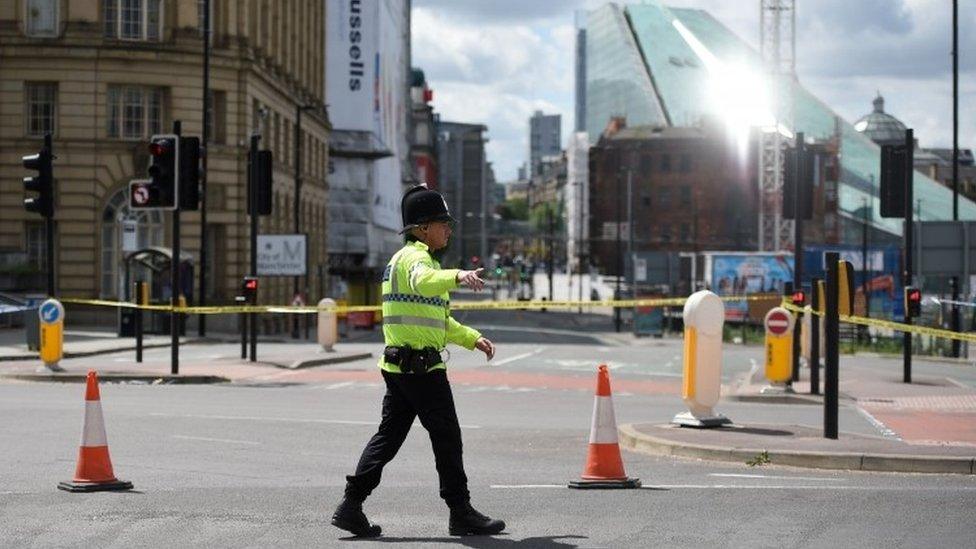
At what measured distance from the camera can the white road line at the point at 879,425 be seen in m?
18.3

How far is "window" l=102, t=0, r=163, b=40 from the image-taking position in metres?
62.3

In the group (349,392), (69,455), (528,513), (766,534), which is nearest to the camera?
(766,534)

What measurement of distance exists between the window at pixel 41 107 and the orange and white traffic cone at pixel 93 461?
50.2 metres

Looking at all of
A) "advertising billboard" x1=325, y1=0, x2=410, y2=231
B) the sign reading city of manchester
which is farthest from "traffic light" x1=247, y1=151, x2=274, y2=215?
"advertising billboard" x1=325, y1=0, x2=410, y2=231

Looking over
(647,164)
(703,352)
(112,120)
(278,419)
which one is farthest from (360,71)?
(703,352)

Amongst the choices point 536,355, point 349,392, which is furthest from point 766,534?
point 536,355

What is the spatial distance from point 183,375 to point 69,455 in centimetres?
1314

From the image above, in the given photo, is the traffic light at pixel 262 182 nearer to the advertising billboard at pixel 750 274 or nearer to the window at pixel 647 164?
the advertising billboard at pixel 750 274

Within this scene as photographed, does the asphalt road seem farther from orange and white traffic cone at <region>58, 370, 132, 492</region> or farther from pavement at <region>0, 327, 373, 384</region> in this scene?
pavement at <region>0, 327, 373, 384</region>

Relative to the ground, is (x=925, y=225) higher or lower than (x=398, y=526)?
higher

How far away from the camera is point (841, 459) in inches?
571

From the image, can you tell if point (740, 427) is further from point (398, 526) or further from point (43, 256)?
point (43, 256)

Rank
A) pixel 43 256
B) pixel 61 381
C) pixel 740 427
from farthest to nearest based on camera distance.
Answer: pixel 43 256, pixel 61 381, pixel 740 427

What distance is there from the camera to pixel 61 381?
2728cm
